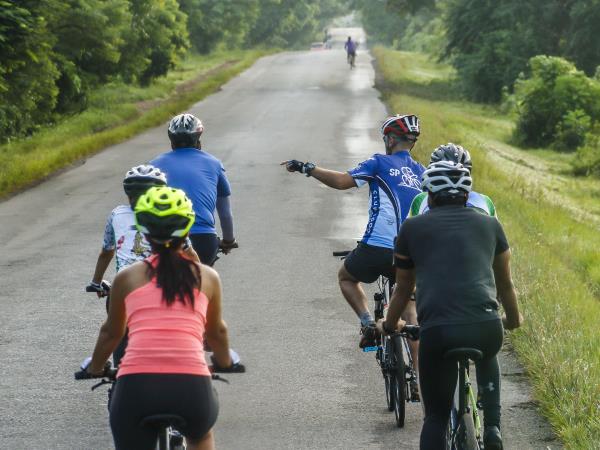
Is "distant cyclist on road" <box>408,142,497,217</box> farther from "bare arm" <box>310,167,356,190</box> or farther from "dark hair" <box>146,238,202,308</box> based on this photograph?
"dark hair" <box>146,238,202,308</box>

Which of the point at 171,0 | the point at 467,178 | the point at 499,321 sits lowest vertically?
the point at 171,0

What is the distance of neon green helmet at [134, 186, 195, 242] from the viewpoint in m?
4.66

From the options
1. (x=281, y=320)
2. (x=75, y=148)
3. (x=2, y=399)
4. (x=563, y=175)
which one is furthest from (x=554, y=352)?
(x=563, y=175)

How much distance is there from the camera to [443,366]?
17.8 ft

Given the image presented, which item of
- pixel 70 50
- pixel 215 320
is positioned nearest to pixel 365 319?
pixel 215 320

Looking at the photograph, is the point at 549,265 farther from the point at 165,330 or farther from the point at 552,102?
the point at 552,102

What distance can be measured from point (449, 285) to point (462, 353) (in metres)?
0.33

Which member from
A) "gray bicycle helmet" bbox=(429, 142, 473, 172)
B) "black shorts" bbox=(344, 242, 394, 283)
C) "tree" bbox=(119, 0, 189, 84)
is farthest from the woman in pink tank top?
"tree" bbox=(119, 0, 189, 84)

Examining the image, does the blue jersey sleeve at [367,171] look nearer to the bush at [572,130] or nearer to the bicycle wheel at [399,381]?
the bicycle wheel at [399,381]

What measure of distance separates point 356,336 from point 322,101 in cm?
2980

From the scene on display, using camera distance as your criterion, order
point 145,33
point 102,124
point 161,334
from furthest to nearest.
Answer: point 145,33 < point 102,124 < point 161,334

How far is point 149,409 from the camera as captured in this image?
4.32 m

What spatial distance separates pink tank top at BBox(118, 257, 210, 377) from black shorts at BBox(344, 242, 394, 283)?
120 inches

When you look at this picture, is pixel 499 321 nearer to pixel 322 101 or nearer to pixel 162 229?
pixel 162 229
